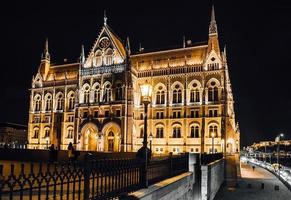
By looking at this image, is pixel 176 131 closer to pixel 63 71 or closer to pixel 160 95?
pixel 160 95

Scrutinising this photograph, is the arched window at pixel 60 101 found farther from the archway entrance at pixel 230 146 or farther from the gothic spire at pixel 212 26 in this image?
the archway entrance at pixel 230 146

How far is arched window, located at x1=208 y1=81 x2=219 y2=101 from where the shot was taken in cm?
5078

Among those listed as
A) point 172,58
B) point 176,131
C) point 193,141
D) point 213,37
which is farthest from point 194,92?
point 213,37

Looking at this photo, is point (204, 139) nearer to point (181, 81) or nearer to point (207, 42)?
point (181, 81)

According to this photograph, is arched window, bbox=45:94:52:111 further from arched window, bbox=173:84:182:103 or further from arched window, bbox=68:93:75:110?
arched window, bbox=173:84:182:103

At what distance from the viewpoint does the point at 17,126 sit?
91125 millimetres

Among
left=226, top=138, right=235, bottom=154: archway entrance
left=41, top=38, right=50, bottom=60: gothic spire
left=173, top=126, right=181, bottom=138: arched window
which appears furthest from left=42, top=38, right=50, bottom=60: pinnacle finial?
left=226, top=138, right=235, bottom=154: archway entrance

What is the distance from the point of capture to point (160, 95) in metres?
54.6

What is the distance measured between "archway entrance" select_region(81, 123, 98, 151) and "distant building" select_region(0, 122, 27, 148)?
3435cm

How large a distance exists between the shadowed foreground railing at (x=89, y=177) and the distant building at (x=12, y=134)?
79582mm

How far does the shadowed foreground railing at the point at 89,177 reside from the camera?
169 inches

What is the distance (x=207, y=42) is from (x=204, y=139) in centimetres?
1790

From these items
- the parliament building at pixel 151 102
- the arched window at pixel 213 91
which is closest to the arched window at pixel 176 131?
the parliament building at pixel 151 102

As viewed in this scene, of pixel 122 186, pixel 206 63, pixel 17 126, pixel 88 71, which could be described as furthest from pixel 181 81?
pixel 17 126
